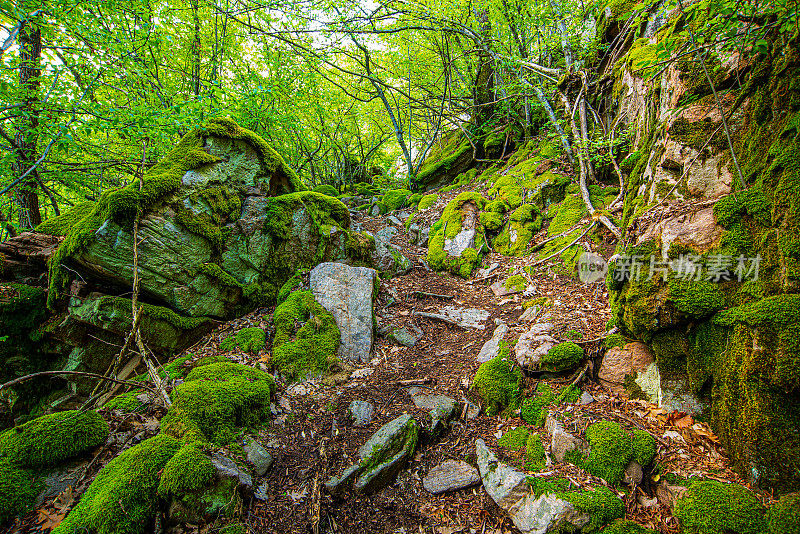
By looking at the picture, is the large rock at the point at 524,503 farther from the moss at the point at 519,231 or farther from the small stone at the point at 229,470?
the moss at the point at 519,231

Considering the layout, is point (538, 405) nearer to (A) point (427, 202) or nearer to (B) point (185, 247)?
(B) point (185, 247)

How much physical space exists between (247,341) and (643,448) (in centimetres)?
550

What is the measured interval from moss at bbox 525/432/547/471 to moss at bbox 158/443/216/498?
3.15 meters

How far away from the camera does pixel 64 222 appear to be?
6375 millimetres

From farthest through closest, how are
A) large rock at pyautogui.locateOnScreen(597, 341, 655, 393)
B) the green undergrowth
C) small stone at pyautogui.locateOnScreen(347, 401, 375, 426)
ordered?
the green undergrowth → small stone at pyautogui.locateOnScreen(347, 401, 375, 426) → large rock at pyautogui.locateOnScreen(597, 341, 655, 393)

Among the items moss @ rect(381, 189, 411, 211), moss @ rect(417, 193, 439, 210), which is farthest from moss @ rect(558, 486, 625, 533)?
moss @ rect(381, 189, 411, 211)

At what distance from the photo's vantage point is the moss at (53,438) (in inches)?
119

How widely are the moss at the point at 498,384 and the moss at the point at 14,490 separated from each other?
4721 millimetres

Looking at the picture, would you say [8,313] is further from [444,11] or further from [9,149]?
[444,11]

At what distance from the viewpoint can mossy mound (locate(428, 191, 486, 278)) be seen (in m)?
7.96

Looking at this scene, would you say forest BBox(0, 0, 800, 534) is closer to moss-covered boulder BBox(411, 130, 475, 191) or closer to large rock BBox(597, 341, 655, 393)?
large rock BBox(597, 341, 655, 393)

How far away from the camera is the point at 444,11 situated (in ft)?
38.4

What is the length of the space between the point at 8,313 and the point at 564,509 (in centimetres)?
892

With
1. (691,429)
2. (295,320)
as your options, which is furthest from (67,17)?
(691,429)
